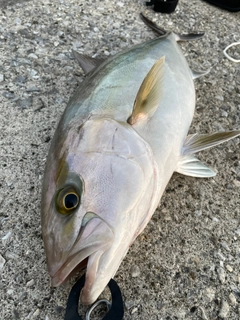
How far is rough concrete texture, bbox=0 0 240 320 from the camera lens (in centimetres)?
190

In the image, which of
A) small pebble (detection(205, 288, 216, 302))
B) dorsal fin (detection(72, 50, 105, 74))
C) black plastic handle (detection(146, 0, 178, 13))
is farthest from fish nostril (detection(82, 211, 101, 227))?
black plastic handle (detection(146, 0, 178, 13))

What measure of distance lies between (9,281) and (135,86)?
1278 mm

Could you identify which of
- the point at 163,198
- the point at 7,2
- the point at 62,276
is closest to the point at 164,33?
the point at 7,2

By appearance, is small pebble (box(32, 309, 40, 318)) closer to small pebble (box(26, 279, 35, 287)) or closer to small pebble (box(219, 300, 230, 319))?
small pebble (box(26, 279, 35, 287))

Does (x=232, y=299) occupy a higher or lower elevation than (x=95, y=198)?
lower

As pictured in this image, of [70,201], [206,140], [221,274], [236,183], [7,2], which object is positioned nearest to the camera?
[70,201]

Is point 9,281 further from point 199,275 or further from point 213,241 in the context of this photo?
point 213,241

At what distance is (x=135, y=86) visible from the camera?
7.25 ft

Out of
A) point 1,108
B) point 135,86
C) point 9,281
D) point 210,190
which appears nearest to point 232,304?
point 210,190

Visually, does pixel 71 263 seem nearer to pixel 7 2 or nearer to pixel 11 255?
pixel 11 255

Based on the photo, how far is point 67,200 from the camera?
164 centimetres

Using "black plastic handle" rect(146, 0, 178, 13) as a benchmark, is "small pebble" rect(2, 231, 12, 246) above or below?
below

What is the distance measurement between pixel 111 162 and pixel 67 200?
0.91 feet

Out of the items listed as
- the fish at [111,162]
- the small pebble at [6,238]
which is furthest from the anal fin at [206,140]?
the small pebble at [6,238]
